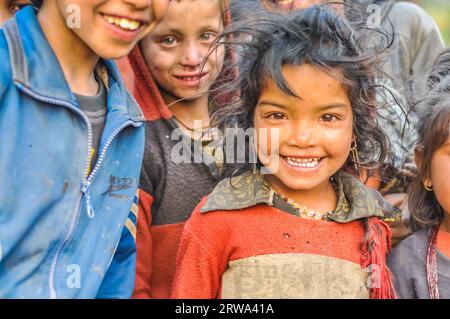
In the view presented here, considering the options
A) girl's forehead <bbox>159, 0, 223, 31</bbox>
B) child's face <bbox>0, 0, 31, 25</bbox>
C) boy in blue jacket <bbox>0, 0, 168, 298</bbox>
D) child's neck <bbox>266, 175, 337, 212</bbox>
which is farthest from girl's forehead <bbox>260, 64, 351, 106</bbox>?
child's face <bbox>0, 0, 31, 25</bbox>

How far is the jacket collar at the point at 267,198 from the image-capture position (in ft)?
7.87

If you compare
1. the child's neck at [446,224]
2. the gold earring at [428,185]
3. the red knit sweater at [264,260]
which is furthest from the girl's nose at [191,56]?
the child's neck at [446,224]

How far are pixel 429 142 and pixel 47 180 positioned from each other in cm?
131

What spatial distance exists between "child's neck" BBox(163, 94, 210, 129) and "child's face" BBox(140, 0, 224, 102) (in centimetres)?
6

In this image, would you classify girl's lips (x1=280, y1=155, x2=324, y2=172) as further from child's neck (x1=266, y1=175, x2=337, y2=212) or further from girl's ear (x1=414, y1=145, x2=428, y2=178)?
girl's ear (x1=414, y1=145, x2=428, y2=178)

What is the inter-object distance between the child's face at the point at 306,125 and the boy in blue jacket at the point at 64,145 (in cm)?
43

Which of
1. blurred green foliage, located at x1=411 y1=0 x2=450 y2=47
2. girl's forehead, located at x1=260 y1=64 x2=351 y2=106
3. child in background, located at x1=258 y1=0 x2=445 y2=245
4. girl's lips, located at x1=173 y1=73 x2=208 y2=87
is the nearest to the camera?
girl's forehead, located at x1=260 y1=64 x2=351 y2=106

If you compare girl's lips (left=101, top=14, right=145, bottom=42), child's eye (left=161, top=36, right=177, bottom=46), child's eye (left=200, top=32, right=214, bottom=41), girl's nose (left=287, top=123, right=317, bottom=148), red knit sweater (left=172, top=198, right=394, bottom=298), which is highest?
girl's lips (left=101, top=14, right=145, bottom=42)

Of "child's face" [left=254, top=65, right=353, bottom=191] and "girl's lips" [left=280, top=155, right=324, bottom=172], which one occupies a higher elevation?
"child's face" [left=254, top=65, right=353, bottom=191]

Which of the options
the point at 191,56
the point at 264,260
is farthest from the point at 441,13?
the point at 264,260

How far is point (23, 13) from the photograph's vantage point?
222cm

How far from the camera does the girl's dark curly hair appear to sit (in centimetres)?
237

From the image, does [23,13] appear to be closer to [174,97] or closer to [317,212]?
[174,97]

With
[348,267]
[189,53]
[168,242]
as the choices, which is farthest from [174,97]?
[348,267]
